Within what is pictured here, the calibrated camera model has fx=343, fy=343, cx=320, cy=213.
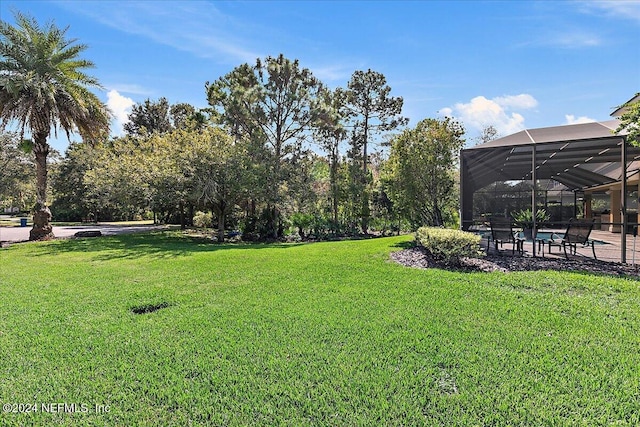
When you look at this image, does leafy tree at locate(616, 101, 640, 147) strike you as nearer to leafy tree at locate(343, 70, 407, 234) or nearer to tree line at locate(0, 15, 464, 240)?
tree line at locate(0, 15, 464, 240)

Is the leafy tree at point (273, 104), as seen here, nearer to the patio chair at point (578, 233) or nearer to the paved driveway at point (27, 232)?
the paved driveway at point (27, 232)

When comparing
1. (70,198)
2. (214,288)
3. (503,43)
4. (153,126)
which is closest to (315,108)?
(503,43)

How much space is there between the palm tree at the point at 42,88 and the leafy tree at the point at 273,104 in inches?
251

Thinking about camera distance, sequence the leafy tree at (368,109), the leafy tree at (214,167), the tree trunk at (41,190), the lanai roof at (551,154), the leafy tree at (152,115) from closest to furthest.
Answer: the lanai roof at (551,154)
the tree trunk at (41,190)
the leafy tree at (214,167)
the leafy tree at (368,109)
the leafy tree at (152,115)

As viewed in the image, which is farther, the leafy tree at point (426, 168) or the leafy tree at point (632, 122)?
the leafy tree at point (426, 168)

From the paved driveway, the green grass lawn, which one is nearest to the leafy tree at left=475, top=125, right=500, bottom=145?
the paved driveway

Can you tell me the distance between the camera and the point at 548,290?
580 centimetres

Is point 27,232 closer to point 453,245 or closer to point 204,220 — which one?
point 204,220

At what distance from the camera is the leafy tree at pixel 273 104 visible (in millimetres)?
17875

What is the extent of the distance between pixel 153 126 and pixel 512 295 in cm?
3884

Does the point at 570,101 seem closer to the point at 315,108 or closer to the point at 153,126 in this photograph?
the point at 315,108

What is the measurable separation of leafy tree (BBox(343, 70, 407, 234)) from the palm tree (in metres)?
15.6

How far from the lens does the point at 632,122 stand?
21.1 ft

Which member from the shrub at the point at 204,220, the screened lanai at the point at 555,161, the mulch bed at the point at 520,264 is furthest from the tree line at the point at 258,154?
the mulch bed at the point at 520,264
